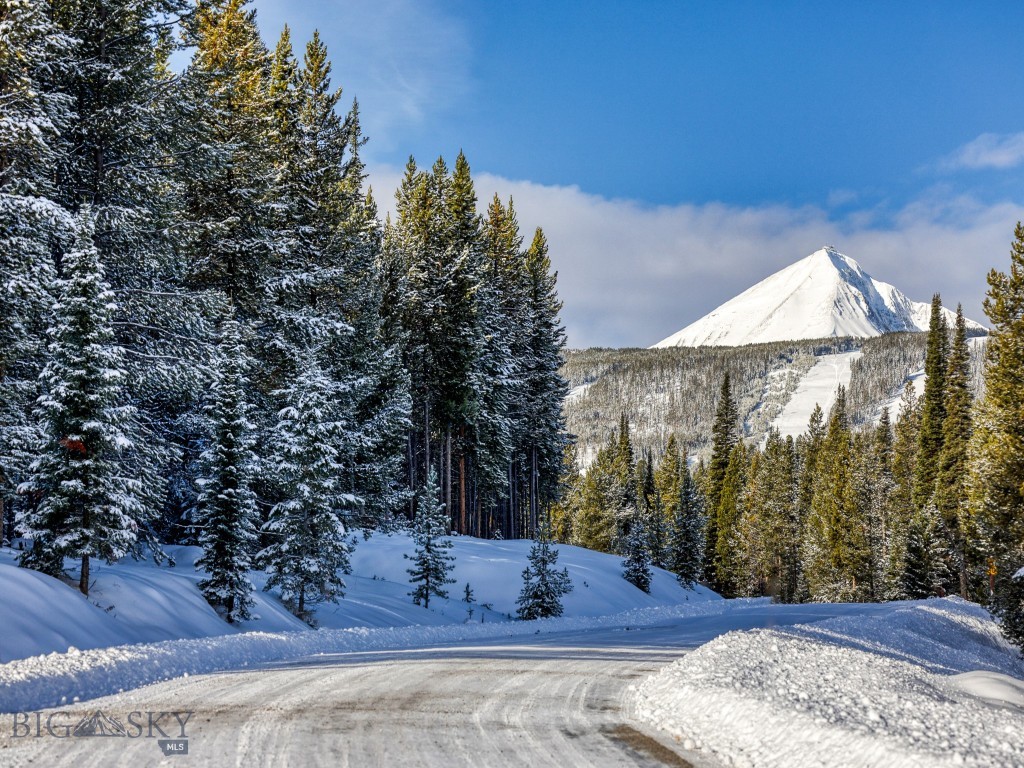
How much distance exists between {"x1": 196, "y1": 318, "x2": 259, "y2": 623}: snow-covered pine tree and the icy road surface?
6647 millimetres

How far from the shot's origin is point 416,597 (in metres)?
26.5

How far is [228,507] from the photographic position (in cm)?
1828

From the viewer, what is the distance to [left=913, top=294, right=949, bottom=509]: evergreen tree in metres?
54.8

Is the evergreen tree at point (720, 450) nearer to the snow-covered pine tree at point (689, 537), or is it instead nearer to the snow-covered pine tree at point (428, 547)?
the snow-covered pine tree at point (689, 537)

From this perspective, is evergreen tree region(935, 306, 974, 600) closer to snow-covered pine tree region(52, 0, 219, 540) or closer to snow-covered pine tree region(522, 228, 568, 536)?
snow-covered pine tree region(522, 228, 568, 536)

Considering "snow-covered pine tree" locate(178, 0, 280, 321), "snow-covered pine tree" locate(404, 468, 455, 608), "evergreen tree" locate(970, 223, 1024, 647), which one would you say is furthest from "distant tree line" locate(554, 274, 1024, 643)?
"snow-covered pine tree" locate(178, 0, 280, 321)

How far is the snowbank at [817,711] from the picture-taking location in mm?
5816

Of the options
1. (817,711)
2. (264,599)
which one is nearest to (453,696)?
(817,711)

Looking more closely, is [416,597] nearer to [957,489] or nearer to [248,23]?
[248,23]

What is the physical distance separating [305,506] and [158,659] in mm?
10002

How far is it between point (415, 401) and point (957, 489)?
32.2 metres


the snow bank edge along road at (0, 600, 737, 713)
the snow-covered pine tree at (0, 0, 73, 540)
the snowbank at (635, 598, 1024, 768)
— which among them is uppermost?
the snow-covered pine tree at (0, 0, 73, 540)

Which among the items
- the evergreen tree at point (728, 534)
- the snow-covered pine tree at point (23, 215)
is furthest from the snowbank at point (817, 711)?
the evergreen tree at point (728, 534)

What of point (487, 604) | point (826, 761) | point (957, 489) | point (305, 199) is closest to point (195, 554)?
point (487, 604)
